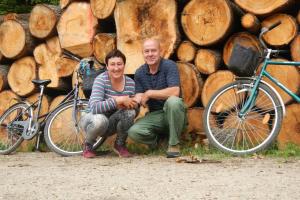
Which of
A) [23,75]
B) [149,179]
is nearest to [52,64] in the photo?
[23,75]

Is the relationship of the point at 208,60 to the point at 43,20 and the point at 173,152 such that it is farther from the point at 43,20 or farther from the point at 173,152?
the point at 43,20

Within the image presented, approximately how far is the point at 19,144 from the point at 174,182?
9.59 feet

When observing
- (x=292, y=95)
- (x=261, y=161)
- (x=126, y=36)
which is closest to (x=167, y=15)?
(x=126, y=36)

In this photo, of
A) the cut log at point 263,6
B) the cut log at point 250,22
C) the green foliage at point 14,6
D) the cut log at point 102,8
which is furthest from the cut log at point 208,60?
the green foliage at point 14,6

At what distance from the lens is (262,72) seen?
206 inches

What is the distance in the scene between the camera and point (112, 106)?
17.3 ft

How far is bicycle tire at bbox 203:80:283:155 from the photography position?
5.30 metres

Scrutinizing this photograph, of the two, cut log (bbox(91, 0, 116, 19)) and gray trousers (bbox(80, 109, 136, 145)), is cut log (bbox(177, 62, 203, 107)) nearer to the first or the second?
gray trousers (bbox(80, 109, 136, 145))

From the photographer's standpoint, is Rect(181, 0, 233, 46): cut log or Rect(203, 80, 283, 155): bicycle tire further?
Rect(181, 0, 233, 46): cut log

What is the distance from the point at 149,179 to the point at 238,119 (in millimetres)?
1536

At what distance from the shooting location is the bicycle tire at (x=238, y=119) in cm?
530

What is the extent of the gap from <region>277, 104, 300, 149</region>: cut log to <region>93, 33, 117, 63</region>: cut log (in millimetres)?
2164

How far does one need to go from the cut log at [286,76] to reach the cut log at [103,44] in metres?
1.89

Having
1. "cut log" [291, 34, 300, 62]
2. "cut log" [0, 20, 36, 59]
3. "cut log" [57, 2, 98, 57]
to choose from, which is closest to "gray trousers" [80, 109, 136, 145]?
"cut log" [57, 2, 98, 57]
